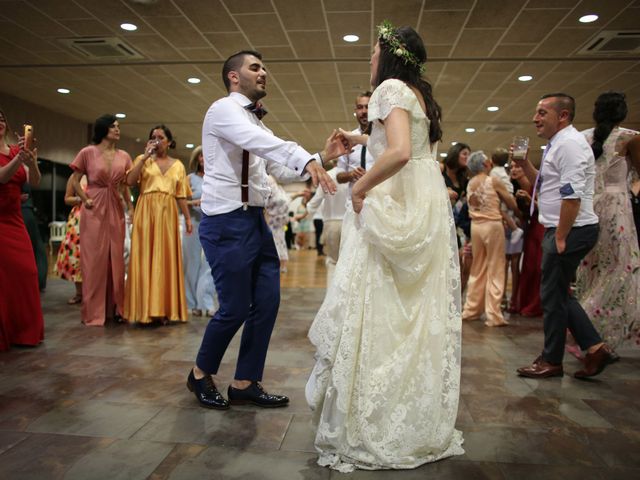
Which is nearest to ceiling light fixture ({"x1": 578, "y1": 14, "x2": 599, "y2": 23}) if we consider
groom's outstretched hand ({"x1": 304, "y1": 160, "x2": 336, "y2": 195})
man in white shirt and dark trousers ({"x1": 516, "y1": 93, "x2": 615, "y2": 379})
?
man in white shirt and dark trousers ({"x1": 516, "y1": 93, "x2": 615, "y2": 379})

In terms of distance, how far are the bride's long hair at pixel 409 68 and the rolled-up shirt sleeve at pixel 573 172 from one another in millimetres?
1162

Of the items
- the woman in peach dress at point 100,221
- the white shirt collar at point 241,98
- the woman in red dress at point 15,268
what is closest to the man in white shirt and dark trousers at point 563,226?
the white shirt collar at point 241,98

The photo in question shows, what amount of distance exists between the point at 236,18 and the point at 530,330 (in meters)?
5.17

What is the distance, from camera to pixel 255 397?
2.56m

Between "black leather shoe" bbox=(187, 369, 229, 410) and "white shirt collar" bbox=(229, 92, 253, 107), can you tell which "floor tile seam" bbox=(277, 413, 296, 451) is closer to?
"black leather shoe" bbox=(187, 369, 229, 410)

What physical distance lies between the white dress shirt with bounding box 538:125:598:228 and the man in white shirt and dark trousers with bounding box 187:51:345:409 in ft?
4.38

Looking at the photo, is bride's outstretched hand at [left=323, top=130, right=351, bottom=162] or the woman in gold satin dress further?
the woman in gold satin dress

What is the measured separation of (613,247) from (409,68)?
7.70ft

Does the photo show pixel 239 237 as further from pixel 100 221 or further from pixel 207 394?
pixel 100 221

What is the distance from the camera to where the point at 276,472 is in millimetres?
1868

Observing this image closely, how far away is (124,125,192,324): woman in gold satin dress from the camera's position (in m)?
4.46

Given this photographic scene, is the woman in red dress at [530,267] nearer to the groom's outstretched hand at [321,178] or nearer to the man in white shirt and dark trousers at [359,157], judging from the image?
the man in white shirt and dark trousers at [359,157]

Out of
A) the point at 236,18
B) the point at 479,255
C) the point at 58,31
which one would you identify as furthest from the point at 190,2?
the point at 479,255

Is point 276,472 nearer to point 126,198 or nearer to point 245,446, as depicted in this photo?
point 245,446
